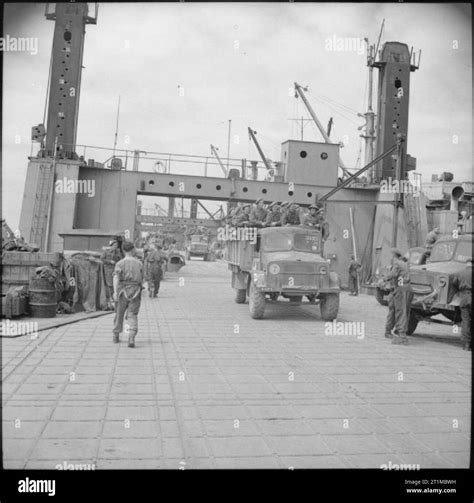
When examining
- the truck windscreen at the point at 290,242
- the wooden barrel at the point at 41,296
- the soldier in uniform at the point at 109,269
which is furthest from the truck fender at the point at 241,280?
the wooden barrel at the point at 41,296

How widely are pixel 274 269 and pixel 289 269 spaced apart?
12.9 inches

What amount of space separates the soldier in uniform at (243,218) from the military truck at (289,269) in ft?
2.45

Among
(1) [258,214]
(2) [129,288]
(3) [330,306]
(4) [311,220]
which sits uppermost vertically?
(1) [258,214]

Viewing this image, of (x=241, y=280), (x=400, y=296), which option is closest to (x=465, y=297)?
(x=400, y=296)

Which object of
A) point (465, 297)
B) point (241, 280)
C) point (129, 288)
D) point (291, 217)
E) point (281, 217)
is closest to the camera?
point (129, 288)

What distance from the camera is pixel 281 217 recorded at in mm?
13227

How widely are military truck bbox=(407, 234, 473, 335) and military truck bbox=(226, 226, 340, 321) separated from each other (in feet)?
6.92

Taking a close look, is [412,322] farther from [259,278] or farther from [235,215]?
[235,215]

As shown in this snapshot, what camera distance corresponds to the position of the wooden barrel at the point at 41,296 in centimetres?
995

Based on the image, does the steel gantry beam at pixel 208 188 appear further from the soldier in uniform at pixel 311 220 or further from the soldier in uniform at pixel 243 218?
the soldier in uniform at pixel 311 220

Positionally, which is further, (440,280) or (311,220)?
(311,220)
